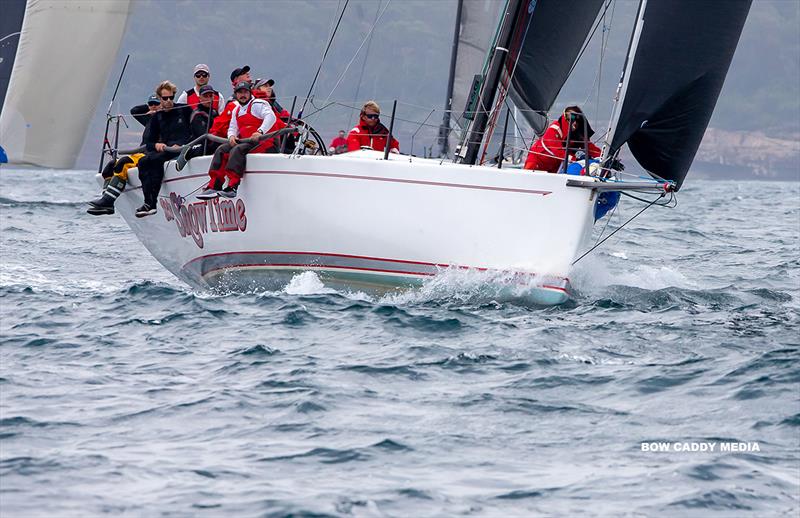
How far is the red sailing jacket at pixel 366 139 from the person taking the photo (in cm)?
915

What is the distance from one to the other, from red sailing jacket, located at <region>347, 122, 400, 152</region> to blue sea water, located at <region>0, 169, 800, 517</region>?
3.47 ft

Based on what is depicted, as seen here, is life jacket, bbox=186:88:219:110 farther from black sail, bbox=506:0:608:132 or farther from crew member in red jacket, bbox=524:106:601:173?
crew member in red jacket, bbox=524:106:601:173

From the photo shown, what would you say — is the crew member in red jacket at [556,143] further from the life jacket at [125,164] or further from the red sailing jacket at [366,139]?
the life jacket at [125,164]

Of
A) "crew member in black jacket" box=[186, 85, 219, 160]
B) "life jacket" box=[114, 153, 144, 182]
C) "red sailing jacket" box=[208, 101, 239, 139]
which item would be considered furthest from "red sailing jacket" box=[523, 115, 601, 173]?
"life jacket" box=[114, 153, 144, 182]

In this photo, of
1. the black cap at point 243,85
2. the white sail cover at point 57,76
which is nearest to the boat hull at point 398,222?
the black cap at point 243,85

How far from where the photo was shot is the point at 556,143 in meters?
8.58

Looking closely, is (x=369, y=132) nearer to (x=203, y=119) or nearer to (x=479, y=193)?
(x=203, y=119)

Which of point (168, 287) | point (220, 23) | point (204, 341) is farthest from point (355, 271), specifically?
point (220, 23)

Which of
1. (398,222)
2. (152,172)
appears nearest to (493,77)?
(398,222)

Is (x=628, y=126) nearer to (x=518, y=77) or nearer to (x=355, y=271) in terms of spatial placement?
(x=518, y=77)

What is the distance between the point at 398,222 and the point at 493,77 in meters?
1.60

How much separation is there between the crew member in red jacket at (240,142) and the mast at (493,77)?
1.40 meters

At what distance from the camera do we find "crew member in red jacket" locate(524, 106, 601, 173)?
8.45m

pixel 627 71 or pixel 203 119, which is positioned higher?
pixel 627 71
